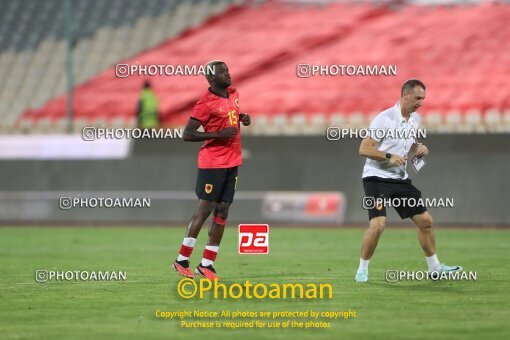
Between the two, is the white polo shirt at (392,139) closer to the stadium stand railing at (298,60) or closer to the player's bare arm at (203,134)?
the player's bare arm at (203,134)

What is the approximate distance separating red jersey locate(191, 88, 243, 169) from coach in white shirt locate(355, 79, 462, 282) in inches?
61.2

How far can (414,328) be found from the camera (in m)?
9.80

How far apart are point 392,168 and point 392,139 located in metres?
0.36

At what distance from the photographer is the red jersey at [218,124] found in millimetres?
13727

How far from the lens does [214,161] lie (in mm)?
13828

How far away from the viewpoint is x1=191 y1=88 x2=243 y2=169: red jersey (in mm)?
13727

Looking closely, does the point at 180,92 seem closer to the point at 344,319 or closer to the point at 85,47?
the point at 85,47

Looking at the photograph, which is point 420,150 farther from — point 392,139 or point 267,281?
point 267,281

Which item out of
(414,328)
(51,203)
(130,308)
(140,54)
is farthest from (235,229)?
(140,54)

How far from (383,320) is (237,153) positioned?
4.15 meters

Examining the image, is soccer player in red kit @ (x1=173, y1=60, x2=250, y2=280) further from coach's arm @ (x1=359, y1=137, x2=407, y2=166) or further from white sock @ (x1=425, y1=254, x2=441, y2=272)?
white sock @ (x1=425, y1=254, x2=441, y2=272)

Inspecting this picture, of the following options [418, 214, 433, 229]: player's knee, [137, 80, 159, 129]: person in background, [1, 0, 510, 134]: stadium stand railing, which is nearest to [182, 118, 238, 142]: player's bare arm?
[418, 214, 433, 229]: player's knee

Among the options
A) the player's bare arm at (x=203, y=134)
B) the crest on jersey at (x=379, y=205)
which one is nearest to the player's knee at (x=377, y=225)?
the crest on jersey at (x=379, y=205)

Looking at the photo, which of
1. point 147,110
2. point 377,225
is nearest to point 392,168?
point 377,225
